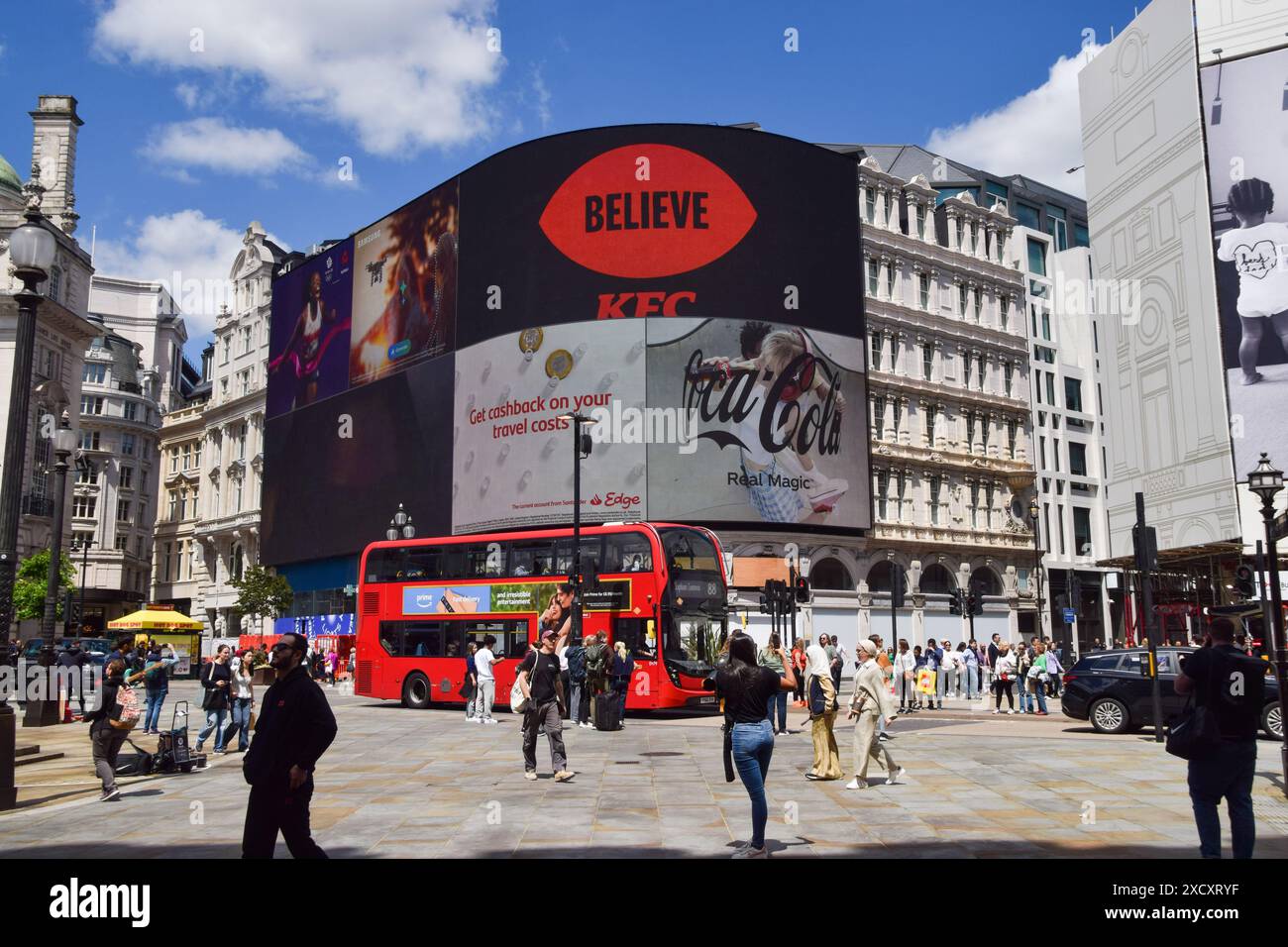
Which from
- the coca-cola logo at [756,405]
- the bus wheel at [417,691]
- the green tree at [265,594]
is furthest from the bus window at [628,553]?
the green tree at [265,594]

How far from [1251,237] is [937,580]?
68.6 ft

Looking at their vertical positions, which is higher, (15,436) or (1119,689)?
(15,436)

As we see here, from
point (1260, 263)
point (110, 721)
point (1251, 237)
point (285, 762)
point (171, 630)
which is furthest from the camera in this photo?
point (171, 630)

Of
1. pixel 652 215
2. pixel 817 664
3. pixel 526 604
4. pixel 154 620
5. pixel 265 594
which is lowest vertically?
pixel 817 664

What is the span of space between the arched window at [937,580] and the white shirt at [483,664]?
33.5m

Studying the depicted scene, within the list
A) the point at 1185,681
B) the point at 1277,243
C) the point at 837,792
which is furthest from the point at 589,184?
the point at 1185,681

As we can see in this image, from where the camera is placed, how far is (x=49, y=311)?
174ft

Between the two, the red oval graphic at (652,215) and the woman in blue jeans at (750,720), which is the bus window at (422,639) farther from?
the red oval graphic at (652,215)

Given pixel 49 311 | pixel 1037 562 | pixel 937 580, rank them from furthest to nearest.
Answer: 1. pixel 1037 562
2. pixel 49 311
3. pixel 937 580

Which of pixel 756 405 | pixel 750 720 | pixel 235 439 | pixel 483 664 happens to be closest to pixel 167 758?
pixel 483 664

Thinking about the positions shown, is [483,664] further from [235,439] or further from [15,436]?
[235,439]

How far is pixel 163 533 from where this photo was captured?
84.9 meters

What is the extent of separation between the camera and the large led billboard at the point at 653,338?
4600 centimetres
